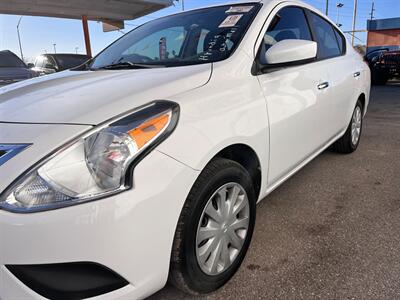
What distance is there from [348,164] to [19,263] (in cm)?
331

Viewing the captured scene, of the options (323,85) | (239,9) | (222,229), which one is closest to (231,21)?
(239,9)

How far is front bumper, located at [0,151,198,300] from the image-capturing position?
1.13 metres

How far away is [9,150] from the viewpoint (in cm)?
123

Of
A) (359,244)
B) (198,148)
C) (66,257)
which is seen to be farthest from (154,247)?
(359,244)

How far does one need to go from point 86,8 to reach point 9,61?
5.93 metres

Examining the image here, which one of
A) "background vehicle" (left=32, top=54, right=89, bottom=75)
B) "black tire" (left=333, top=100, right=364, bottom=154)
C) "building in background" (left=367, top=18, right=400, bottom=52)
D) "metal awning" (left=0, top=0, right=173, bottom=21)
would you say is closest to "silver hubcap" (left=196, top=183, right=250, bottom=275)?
"black tire" (left=333, top=100, right=364, bottom=154)

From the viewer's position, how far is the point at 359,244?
2.12 m

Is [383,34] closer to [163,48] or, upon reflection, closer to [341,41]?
[341,41]

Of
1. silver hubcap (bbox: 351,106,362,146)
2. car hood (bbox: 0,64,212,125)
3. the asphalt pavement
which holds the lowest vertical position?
the asphalt pavement

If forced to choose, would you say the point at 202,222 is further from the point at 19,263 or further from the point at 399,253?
the point at 399,253

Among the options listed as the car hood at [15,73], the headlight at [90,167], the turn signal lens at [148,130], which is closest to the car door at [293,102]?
the turn signal lens at [148,130]

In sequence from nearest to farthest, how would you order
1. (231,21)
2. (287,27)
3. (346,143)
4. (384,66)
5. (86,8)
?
1. (231,21)
2. (287,27)
3. (346,143)
4. (384,66)
5. (86,8)

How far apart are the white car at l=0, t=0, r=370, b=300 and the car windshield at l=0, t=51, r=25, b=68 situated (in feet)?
23.9

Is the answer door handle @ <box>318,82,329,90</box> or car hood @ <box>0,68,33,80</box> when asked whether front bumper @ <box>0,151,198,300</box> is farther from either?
car hood @ <box>0,68,33,80</box>
